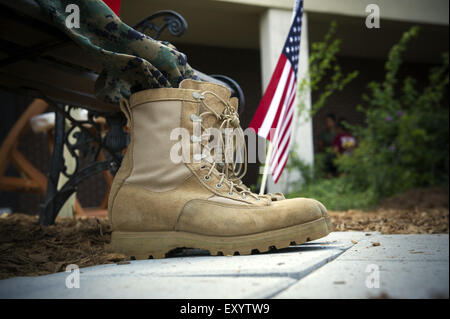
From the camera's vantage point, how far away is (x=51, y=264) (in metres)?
0.85

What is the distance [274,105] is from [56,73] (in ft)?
3.12

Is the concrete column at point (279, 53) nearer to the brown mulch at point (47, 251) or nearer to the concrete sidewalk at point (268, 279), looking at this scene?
the brown mulch at point (47, 251)

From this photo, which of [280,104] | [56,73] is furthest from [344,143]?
[56,73]

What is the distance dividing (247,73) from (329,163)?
2160mm

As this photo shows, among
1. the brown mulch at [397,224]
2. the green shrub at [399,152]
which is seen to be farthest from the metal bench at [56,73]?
the green shrub at [399,152]

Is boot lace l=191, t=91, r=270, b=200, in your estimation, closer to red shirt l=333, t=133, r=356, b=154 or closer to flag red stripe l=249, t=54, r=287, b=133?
flag red stripe l=249, t=54, r=287, b=133

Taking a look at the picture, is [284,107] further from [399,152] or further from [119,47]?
[399,152]

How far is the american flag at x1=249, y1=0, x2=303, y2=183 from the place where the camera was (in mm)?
1826

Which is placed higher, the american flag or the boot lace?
the american flag

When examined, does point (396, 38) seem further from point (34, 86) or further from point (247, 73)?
point (34, 86)

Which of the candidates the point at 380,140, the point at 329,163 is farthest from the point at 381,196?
the point at 329,163

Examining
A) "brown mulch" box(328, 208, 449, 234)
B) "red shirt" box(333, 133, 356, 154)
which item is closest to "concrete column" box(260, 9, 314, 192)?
"red shirt" box(333, 133, 356, 154)

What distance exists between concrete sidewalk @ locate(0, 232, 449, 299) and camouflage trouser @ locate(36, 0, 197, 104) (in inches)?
19.0

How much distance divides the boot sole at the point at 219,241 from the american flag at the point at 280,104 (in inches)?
34.5
